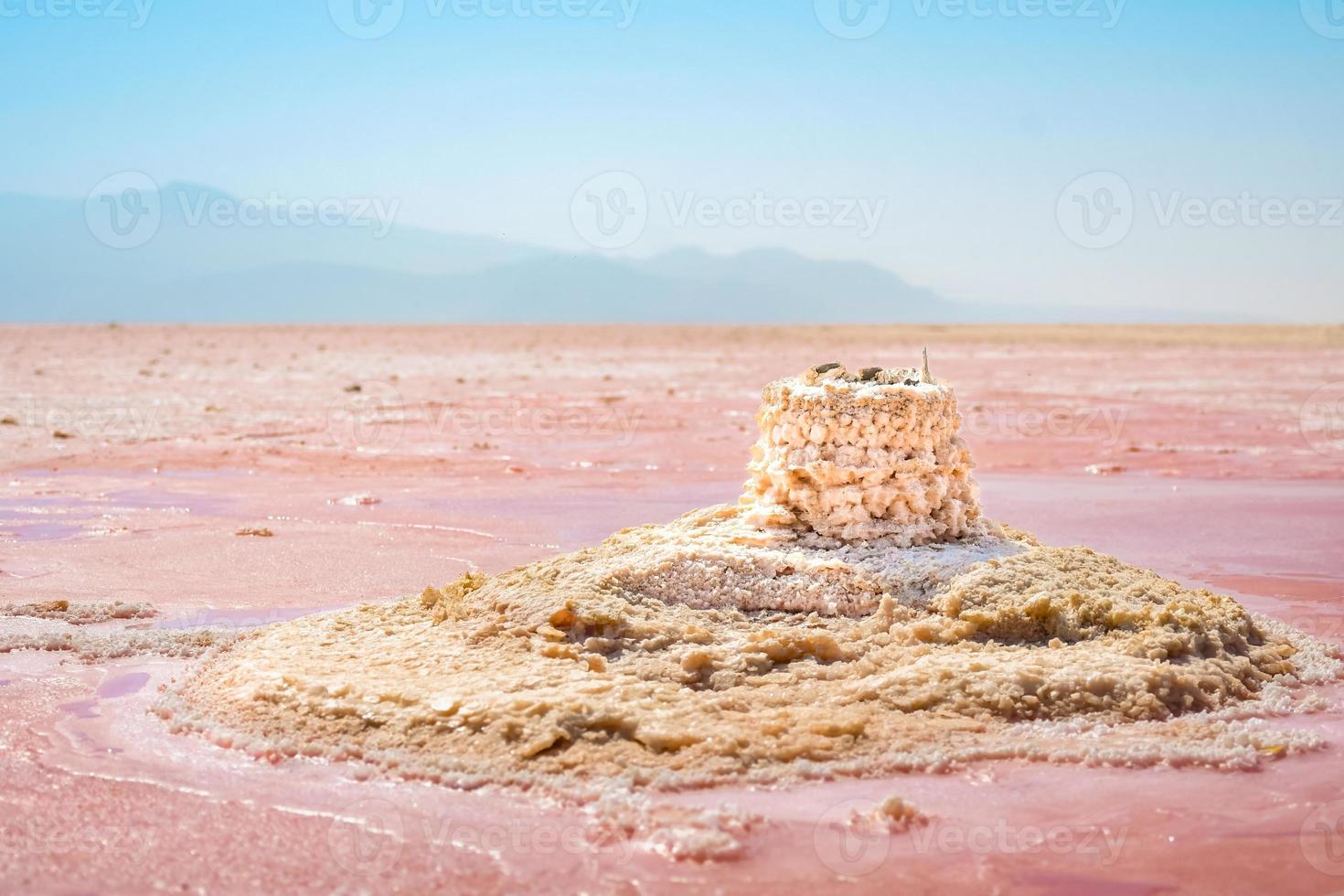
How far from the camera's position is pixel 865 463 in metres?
5.36

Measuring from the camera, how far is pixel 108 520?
8.66m

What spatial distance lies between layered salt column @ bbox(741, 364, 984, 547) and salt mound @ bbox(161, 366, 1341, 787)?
1cm

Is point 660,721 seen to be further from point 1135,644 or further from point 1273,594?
point 1273,594

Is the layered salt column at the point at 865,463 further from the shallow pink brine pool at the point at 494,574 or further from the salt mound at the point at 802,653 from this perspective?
the shallow pink brine pool at the point at 494,574

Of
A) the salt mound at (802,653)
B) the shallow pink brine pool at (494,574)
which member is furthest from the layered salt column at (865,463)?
the shallow pink brine pool at (494,574)

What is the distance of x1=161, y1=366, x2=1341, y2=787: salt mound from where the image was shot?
3906mm

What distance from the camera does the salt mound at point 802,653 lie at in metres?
3.91

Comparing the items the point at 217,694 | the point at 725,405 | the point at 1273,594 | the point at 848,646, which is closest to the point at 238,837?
the point at 217,694

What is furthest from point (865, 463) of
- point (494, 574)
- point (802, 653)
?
point (494, 574)

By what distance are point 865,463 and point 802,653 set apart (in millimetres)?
1081

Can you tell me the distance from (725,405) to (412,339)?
105 ft

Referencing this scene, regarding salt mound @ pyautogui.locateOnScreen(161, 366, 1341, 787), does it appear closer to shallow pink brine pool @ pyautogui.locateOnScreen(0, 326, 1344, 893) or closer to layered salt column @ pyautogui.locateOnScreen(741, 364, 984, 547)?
layered salt column @ pyautogui.locateOnScreen(741, 364, 984, 547)

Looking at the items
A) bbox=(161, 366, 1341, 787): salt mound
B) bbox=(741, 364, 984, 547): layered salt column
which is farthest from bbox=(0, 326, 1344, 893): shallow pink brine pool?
bbox=(741, 364, 984, 547): layered salt column

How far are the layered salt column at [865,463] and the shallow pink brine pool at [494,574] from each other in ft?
5.33
